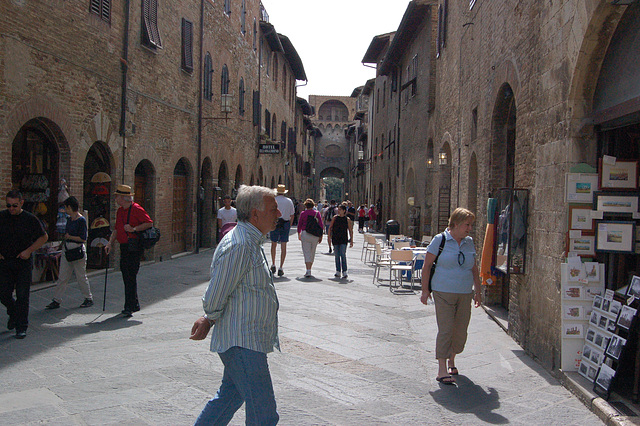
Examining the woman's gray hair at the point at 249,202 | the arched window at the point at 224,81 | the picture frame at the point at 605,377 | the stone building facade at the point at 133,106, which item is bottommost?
the picture frame at the point at 605,377

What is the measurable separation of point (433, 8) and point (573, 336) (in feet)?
45.4

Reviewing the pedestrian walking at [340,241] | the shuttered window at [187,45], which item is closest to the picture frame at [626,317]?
the pedestrian walking at [340,241]

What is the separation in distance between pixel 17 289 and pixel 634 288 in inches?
232

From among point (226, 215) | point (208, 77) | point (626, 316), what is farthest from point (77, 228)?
point (208, 77)

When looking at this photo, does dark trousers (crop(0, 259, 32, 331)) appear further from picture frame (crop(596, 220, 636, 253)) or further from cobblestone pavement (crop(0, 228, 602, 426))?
picture frame (crop(596, 220, 636, 253))

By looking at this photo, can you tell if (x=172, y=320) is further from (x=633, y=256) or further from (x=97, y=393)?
(x=633, y=256)

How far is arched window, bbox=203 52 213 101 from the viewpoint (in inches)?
686

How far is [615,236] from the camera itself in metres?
4.96

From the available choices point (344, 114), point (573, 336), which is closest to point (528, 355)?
point (573, 336)

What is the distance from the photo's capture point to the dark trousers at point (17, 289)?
6.25 metres

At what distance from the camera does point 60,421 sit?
3992 millimetres

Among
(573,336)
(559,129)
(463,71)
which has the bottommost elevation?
(573,336)

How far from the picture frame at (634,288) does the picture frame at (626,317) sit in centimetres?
11

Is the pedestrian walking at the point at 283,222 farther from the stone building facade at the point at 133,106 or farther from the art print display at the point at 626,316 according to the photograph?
the art print display at the point at 626,316
